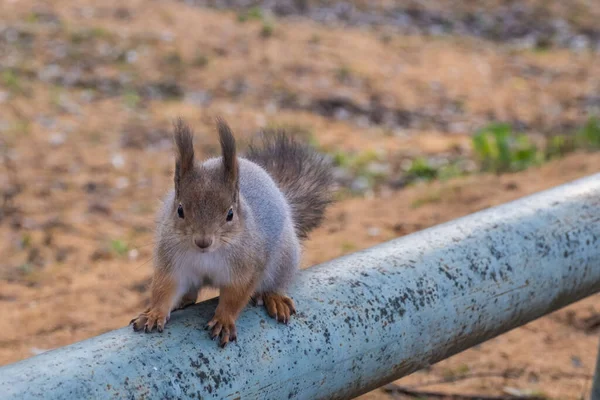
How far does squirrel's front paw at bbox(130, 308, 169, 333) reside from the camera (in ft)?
4.39

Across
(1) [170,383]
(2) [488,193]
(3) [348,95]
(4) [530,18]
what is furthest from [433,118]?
(1) [170,383]

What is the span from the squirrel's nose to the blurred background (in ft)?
3.53

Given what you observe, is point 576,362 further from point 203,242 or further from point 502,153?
point 502,153

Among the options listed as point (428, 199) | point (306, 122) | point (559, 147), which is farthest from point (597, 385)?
point (306, 122)

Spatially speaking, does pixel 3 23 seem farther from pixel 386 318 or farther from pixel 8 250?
pixel 386 318

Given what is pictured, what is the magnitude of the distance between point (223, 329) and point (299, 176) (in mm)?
864

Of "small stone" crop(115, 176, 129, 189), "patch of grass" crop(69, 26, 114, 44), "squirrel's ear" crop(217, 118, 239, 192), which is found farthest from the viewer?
"patch of grass" crop(69, 26, 114, 44)

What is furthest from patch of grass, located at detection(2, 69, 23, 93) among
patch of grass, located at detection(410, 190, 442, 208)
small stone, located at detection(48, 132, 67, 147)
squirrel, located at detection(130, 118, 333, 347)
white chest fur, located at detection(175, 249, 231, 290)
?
white chest fur, located at detection(175, 249, 231, 290)

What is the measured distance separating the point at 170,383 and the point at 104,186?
384cm

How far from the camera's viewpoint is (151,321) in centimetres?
141

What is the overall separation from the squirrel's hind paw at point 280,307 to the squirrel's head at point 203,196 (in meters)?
0.16

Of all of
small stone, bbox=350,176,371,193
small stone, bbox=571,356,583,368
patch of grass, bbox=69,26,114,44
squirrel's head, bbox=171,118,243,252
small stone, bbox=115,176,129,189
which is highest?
squirrel's head, bbox=171,118,243,252

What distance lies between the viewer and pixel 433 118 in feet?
21.1

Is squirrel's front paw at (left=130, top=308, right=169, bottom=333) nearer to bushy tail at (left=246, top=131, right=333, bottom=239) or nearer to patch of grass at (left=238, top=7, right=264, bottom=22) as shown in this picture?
bushy tail at (left=246, top=131, right=333, bottom=239)
